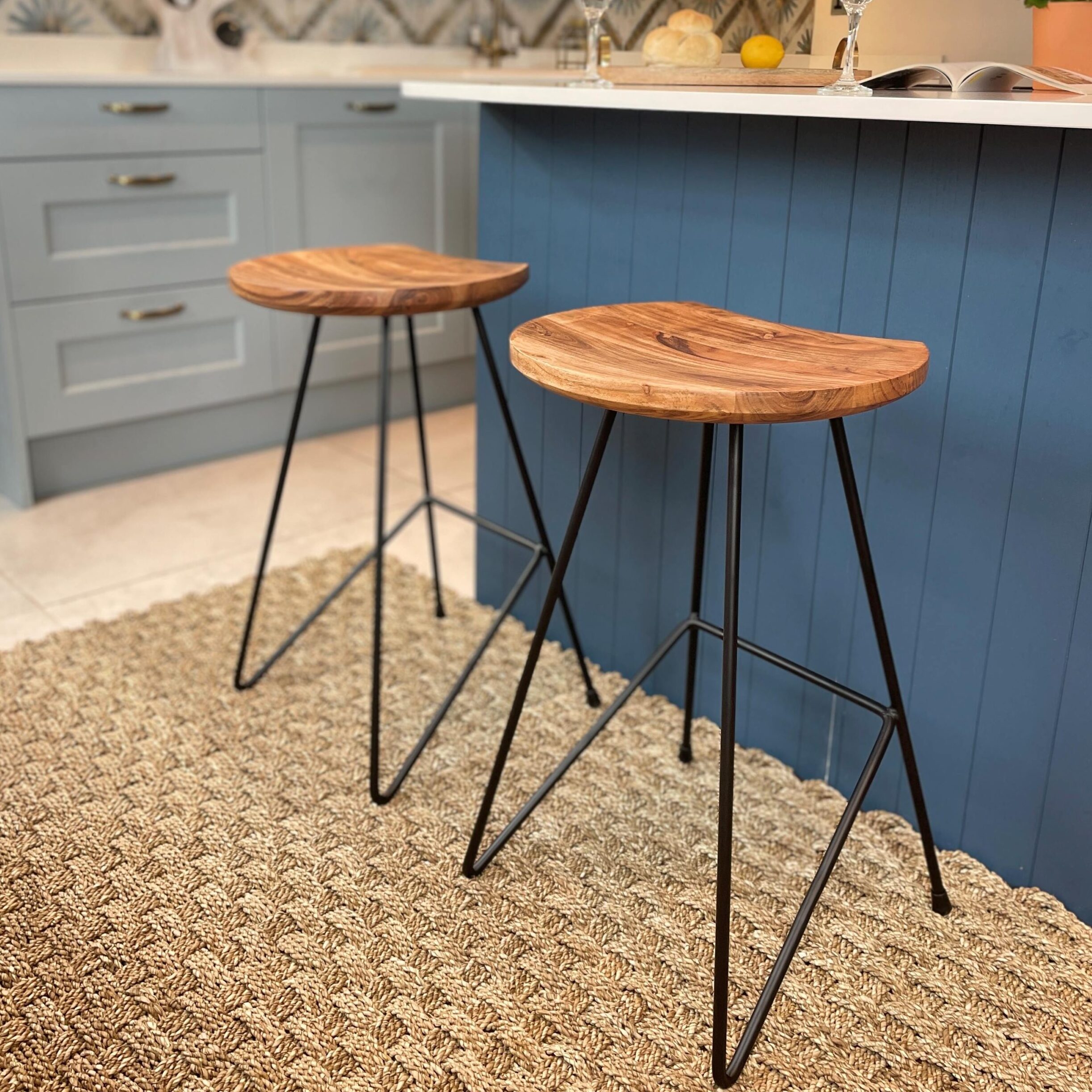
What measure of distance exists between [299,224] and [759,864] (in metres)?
2.19

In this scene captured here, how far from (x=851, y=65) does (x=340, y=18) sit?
105 inches

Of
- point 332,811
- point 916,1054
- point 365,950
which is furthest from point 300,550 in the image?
point 916,1054

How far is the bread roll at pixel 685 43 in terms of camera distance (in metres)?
1.58

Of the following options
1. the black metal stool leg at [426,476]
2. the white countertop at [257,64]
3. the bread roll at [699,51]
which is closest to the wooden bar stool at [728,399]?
the bread roll at [699,51]

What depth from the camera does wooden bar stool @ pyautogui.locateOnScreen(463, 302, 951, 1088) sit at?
1.05 meters

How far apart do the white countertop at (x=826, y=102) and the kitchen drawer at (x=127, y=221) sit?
50.9 inches

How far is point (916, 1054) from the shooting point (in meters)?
1.24

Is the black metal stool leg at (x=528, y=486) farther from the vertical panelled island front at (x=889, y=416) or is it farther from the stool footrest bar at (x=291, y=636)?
the stool footrest bar at (x=291, y=636)

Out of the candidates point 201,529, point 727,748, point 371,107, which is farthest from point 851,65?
point 371,107

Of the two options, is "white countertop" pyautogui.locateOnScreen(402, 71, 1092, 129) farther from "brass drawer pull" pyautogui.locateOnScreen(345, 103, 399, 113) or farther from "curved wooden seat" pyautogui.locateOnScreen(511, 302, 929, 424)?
"brass drawer pull" pyautogui.locateOnScreen(345, 103, 399, 113)

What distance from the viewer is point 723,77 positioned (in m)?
1.53

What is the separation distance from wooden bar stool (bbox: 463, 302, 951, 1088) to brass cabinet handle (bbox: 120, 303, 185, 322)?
1782 mm

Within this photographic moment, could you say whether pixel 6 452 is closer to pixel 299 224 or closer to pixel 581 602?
pixel 299 224

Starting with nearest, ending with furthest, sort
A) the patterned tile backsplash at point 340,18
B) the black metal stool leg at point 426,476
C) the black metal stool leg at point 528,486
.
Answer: the black metal stool leg at point 528,486 → the black metal stool leg at point 426,476 → the patterned tile backsplash at point 340,18
